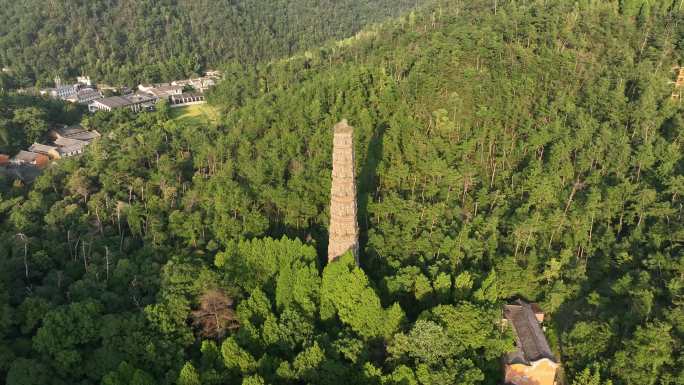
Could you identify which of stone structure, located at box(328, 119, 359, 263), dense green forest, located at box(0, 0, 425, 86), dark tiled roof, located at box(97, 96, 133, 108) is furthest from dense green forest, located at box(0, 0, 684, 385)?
dense green forest, located at box(0, 0, 425, 86)

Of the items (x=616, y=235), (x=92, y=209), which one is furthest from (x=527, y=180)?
(x=92, y=209)

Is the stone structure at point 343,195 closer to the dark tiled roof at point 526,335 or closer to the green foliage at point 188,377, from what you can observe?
the dark tiled roof at point 526,335

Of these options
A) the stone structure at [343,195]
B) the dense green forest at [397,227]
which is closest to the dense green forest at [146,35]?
the dense green forest at [397,227]

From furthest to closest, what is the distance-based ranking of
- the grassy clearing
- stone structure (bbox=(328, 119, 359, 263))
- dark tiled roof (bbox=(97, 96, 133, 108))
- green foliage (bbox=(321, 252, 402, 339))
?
dark tiled roof (bbox=(97, 96, 133, 108))
the grassy clearing
stone structure (bbox=(328, 119, 359, 263))
green foliage (bbox=(321, 252, 402, 339))

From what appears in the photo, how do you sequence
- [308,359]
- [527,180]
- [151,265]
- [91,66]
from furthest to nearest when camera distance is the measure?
[91,66] < [527,180] < [151,265] < [308,359]

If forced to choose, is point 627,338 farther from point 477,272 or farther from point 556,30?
point 556,30

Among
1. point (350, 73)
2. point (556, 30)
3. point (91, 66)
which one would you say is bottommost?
point (91, 66)

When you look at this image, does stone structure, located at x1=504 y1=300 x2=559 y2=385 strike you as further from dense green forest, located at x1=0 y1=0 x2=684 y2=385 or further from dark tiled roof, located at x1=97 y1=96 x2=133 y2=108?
dark tiled roof, located at x1=97 y1=96 x2=133 y2=108
